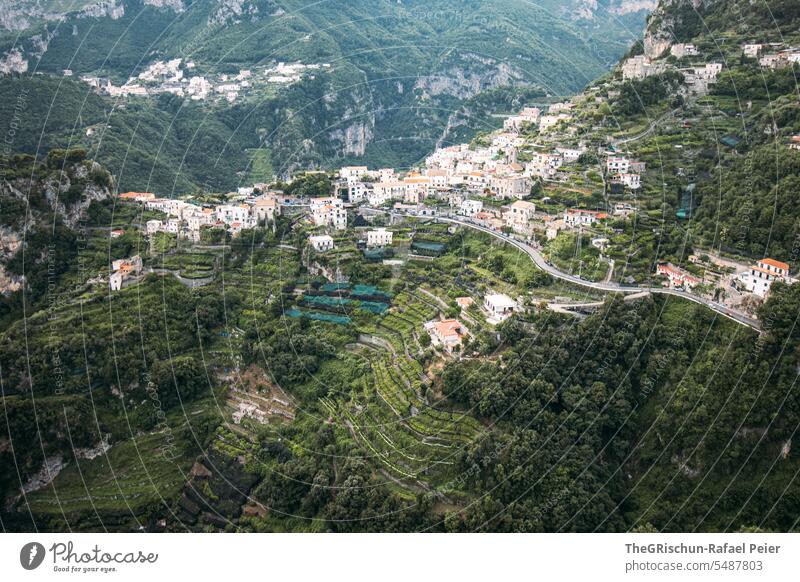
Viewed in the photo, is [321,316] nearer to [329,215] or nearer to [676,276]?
[329,215]

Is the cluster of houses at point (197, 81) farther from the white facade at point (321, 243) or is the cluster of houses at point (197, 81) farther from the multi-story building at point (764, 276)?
the multi-story building at point (764, 276)

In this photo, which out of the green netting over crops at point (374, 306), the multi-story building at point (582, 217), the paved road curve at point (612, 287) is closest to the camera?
the paved road curve at point (612, 287)

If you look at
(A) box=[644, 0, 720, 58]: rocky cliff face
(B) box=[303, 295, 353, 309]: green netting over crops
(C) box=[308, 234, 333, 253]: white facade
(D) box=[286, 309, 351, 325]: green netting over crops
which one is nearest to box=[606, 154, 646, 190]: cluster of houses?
(C) box=[308, 234, 333, 253]: white facade

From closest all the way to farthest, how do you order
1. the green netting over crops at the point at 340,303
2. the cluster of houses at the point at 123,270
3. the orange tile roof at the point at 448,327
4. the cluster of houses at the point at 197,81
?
the orange tile roof at the point at 448,327 → the green netting over crops at the point at 340,303 → the cluster of houses at the point at 123,270 → the cluster of houses at the point at 197,81

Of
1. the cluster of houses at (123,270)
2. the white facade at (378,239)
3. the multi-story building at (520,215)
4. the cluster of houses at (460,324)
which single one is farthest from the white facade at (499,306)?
the cluster of houses at (123,270)

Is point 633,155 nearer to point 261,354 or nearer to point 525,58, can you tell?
point 261,354

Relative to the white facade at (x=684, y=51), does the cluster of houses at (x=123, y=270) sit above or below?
below

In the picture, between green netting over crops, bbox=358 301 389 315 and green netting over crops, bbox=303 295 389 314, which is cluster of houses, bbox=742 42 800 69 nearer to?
green netting over crops, bbox=358 301 389 315

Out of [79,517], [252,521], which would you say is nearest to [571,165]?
[252,521]

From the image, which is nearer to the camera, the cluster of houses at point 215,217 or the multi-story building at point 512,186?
the cluster of houses at point 215,217

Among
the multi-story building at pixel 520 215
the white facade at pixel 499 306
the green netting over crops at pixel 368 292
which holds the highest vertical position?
the multi-story building at pixel 520 215
